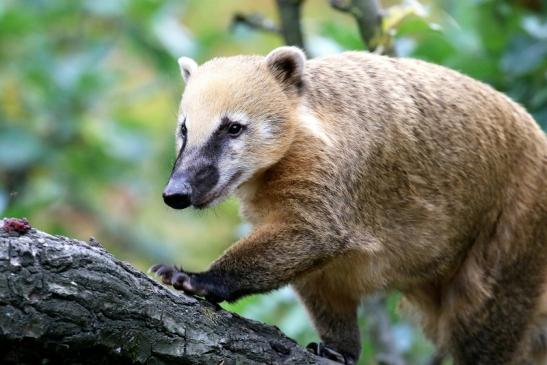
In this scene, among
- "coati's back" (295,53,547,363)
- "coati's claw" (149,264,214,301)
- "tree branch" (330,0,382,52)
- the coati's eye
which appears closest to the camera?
"coati's claw" (149,264,214,301)

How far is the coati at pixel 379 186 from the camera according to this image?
616 cm

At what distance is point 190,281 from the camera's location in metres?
5.56

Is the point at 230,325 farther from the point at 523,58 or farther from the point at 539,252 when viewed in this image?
the point at 523,58

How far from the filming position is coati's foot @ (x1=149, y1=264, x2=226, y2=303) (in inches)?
218

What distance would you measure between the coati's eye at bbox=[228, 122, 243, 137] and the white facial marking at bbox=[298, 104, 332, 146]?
0.41m

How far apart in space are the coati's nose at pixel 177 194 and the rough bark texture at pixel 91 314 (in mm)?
Answer: 606

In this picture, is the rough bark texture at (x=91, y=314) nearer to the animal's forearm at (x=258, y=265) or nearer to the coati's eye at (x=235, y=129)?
the animal's forearm at (x=258, y=265)

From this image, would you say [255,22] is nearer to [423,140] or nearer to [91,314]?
[423,140]

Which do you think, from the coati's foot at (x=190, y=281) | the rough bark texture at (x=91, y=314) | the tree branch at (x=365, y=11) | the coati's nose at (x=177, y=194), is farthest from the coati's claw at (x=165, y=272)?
the tree branch at (x=365, y=11)

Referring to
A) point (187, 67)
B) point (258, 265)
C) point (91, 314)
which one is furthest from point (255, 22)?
point (91, 314)

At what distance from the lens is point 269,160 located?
20.7 ft

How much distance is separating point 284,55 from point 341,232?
1.26 m

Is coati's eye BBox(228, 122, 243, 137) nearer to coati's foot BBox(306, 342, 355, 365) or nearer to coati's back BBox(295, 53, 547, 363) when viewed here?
coati's back BBox(295, 53, 547, 363)

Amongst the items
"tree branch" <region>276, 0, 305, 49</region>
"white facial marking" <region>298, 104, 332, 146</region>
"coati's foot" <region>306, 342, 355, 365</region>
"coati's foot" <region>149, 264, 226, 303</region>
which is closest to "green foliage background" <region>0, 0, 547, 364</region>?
"tree branch" <region>276, 0, 305, 49</region>
